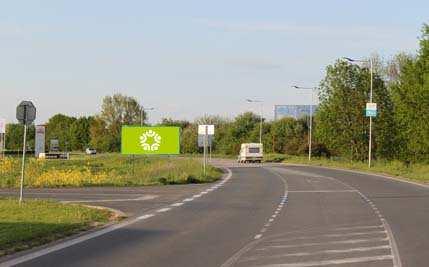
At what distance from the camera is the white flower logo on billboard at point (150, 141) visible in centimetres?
4812

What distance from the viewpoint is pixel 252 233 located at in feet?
51.1

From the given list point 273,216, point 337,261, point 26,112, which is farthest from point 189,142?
point 337,261

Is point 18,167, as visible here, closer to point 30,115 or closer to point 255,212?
point 30,115

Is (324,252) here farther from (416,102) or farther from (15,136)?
(15,136)

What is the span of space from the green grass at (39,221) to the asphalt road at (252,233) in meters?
0.62

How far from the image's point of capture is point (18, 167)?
48375 millimetres

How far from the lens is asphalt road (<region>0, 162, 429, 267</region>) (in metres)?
11.6

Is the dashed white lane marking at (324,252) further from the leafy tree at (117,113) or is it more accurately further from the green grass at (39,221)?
the leafy tree at (117,113)

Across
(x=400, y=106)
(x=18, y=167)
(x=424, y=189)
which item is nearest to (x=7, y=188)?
(x=18, y=167)

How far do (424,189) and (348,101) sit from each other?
39.6 m

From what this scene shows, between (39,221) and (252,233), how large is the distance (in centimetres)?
510

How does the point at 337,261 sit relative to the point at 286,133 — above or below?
below

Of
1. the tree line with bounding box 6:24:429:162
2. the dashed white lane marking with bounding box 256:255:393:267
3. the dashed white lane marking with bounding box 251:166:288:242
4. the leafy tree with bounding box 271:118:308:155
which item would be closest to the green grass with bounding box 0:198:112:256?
the dashed white lane marking with bounding box 251:166:288:242

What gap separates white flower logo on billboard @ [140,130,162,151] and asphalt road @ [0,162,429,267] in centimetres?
1991
